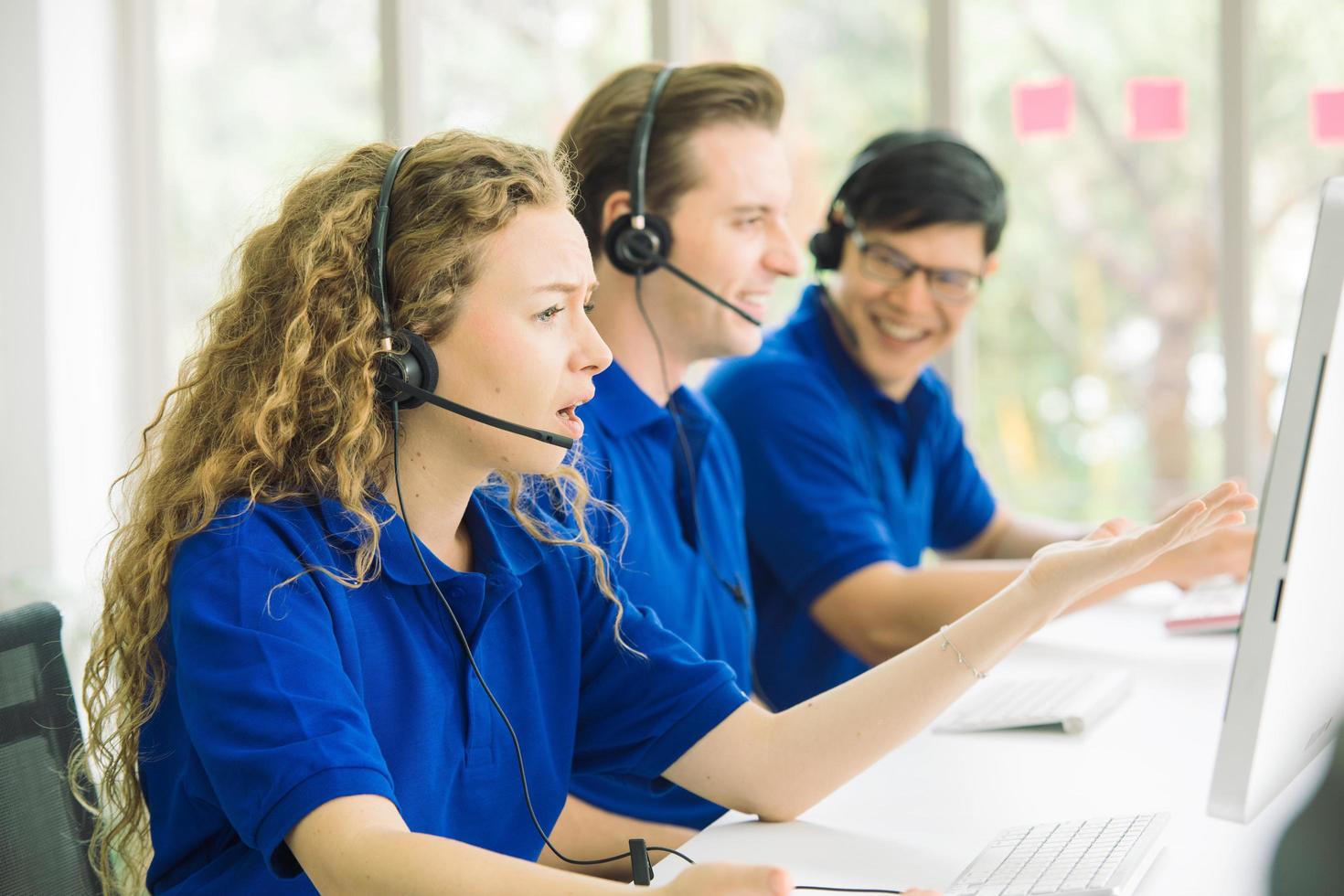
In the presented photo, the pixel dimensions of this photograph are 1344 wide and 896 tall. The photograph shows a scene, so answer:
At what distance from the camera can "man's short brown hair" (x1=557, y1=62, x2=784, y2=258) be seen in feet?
5.50

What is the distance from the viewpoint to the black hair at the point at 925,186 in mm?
1988

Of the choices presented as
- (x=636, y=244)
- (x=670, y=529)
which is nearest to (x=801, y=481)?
(x=670, y=529)

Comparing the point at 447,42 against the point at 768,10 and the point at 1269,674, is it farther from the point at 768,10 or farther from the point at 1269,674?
the point at 1269,674

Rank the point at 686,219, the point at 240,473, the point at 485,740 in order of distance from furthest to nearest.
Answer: the point at 686,219 → the point at 485,740 → the point at 240,473

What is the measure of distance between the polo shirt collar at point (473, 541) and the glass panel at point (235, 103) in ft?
8.33

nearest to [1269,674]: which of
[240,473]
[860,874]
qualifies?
[860,874]

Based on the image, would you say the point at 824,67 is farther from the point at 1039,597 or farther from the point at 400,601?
the point at 400,601

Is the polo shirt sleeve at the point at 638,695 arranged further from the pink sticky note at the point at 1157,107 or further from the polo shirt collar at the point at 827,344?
the pink sticky note at the point at 1157,107

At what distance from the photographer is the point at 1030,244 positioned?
2.98 meters

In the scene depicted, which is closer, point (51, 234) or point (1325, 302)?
point (1325, 302)

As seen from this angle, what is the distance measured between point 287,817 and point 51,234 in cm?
293

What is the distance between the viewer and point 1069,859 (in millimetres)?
1012

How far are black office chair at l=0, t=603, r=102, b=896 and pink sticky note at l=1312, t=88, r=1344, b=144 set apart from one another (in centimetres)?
259

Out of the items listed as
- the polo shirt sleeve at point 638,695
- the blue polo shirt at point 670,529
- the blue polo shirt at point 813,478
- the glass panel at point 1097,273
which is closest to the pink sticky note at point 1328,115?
the glass panel at point 1097,273
